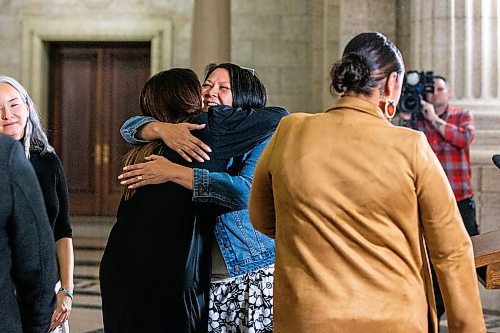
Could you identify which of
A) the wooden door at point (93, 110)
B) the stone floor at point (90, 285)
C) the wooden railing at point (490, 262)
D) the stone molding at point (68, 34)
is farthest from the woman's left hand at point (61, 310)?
the wooden door at point (93, 110)

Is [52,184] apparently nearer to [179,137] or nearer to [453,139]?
[179,137]

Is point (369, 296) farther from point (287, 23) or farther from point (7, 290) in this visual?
point (287, 23)

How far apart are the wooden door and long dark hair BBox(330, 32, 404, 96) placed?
10.0m

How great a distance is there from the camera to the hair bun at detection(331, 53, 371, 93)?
2312mm

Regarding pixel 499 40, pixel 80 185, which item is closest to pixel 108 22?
pixel 80 185

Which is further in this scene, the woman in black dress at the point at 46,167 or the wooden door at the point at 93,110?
the wooden door at the point at 93,110

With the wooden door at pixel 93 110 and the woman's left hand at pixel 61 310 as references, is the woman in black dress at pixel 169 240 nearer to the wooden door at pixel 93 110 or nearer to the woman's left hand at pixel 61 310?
the woman's left hand at pixel 61 310

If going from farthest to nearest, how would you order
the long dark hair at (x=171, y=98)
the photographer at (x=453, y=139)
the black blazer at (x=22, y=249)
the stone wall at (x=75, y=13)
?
the stone wall at (x=75, y=13) → the photographer at (x=453, y=139) → the long dark hair at (x=171, y=98) → the black blazer at (x=22, y=249)

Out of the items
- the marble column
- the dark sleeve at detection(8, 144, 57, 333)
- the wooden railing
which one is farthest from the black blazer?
the marble column

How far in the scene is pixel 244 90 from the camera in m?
3.06

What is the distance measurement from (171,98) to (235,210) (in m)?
0.40

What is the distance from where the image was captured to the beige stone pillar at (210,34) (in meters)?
9.48

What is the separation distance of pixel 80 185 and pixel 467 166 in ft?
23.9

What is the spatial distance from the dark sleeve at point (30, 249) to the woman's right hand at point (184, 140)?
2.45ft
